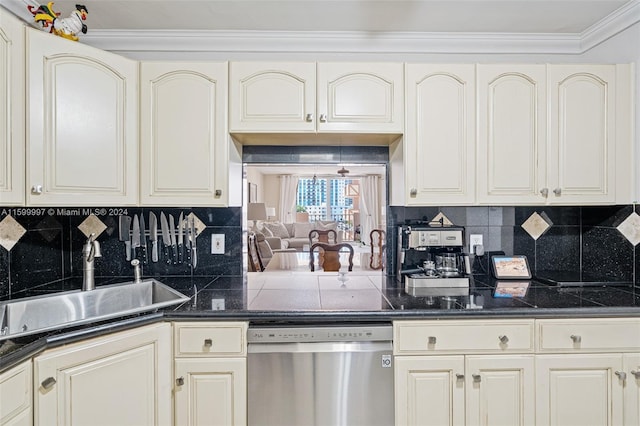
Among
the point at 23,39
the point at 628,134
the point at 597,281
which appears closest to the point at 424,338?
the point at 597,281

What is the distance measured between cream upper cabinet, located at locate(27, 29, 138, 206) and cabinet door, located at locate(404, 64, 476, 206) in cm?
147

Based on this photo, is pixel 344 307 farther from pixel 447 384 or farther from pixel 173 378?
pixel 173 378

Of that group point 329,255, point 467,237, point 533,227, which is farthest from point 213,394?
point 533,227

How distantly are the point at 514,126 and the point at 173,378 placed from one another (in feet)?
6.97

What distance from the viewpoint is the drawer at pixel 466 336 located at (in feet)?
5.47

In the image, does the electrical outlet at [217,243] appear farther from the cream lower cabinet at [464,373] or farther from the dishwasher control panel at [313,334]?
the cream lower cabinet at [464,373]

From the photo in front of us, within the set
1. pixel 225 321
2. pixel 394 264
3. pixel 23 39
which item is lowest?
pixel 225 321

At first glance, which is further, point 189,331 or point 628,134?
point 628,134

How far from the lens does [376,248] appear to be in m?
2.41

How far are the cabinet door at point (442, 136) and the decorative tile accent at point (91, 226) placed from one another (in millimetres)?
1861

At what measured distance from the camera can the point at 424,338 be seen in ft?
5.47

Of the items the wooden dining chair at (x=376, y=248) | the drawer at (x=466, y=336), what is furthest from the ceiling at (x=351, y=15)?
the drawer at (x=466, y=336)

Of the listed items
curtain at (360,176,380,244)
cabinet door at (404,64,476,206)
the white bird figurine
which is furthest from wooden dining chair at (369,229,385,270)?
the white bird figurine

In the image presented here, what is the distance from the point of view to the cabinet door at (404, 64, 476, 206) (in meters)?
1.98
